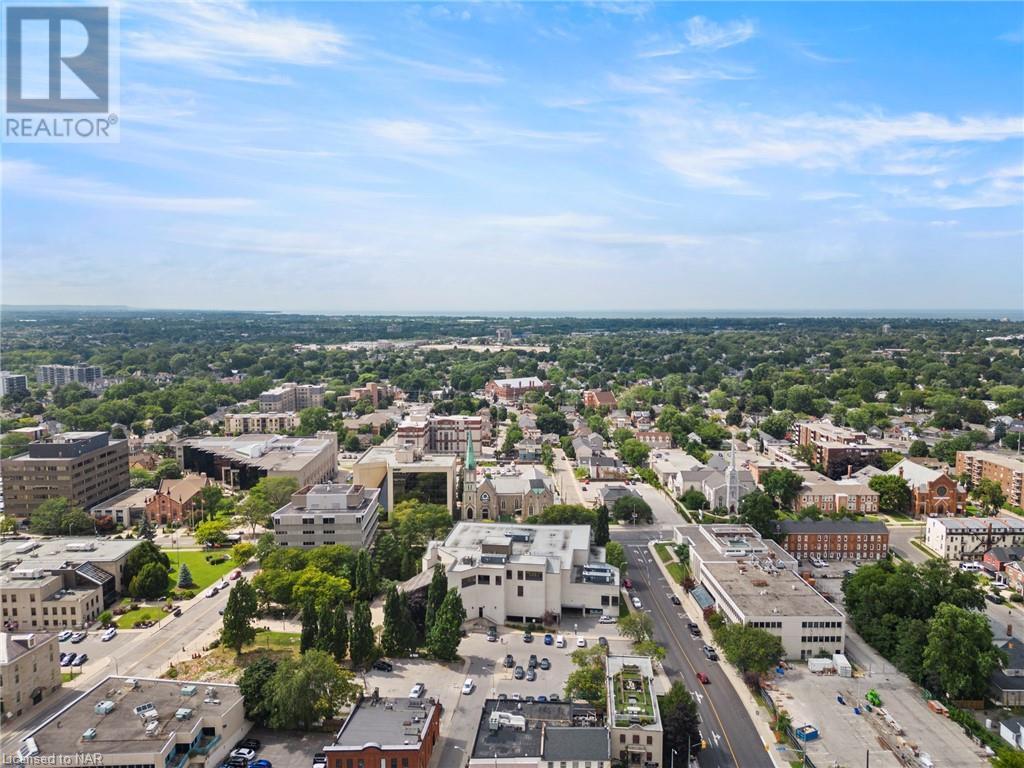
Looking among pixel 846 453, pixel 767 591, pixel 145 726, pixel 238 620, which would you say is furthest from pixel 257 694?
pixel 846 453

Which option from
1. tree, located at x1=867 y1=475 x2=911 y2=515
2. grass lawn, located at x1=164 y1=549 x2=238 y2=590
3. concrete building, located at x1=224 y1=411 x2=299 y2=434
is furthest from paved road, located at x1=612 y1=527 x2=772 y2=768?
concrete building, located at x1=224 y1=411 x2=299 y2=434

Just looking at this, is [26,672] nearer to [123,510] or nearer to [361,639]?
[361,639]

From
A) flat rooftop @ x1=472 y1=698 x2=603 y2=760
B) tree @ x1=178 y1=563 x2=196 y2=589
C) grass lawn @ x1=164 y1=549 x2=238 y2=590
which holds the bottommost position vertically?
grass lawn @ x1=164 y1=549 x2=238 y2=590

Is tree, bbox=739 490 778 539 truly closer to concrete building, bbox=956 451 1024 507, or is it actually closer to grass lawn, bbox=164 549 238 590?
concrete building, bbox=956 451 1024 507

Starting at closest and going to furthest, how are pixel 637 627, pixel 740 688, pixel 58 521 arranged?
1. pixel 740 688
2. pixel 637 627
3. pixel 58 521

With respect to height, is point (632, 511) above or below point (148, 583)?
above

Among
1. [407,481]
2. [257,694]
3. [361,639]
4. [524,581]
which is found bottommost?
[257,694]

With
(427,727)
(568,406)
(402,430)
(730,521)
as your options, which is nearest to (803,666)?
(427,727)
